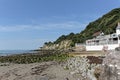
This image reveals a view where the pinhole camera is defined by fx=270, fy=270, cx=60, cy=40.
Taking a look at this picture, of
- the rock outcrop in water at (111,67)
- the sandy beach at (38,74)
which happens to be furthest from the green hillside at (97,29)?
the rock outcrop in water at (111,67)

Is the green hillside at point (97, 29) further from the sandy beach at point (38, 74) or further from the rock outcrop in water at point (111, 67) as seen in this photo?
the rock outcrop in water at point (111, 67)

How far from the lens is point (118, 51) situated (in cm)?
757

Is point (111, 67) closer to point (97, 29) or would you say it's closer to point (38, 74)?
point (38, 74)

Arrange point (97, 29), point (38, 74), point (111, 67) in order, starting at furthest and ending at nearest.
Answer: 1. point (97, 29)
2. point (38, 74)
3. point (111, 67)

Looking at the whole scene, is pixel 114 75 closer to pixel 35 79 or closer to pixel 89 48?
pixel 35 79

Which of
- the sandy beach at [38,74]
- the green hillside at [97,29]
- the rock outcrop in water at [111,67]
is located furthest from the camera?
the green hillside at [97,29]

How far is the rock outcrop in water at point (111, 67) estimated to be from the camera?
6.83m

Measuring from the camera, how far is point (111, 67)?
22.8 ft

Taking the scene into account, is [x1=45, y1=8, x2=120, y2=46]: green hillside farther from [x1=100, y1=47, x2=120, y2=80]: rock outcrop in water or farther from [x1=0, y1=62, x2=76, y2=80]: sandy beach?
[x1=100, y1=47, x2=120, y2=80]: rock outcrop in water

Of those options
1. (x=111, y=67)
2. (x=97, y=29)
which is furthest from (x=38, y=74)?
(x=97, y=29)

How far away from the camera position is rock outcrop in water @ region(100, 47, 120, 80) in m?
6.83

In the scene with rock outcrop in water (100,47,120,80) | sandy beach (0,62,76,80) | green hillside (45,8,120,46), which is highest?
green hillside (45,8,120,46)

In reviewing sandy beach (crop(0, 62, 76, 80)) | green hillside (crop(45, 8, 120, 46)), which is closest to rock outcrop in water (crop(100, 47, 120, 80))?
sandy beach (crop(0, 62, 76, 80))

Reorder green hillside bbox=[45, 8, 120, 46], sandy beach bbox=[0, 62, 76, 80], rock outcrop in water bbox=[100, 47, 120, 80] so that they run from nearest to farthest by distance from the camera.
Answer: rock outcrop in water bbox=[100, 47, 120, 80] < sandy beach bbox=[0, 62, 76, 80] < green hillside bbox=[45, 8, 120, 46]
